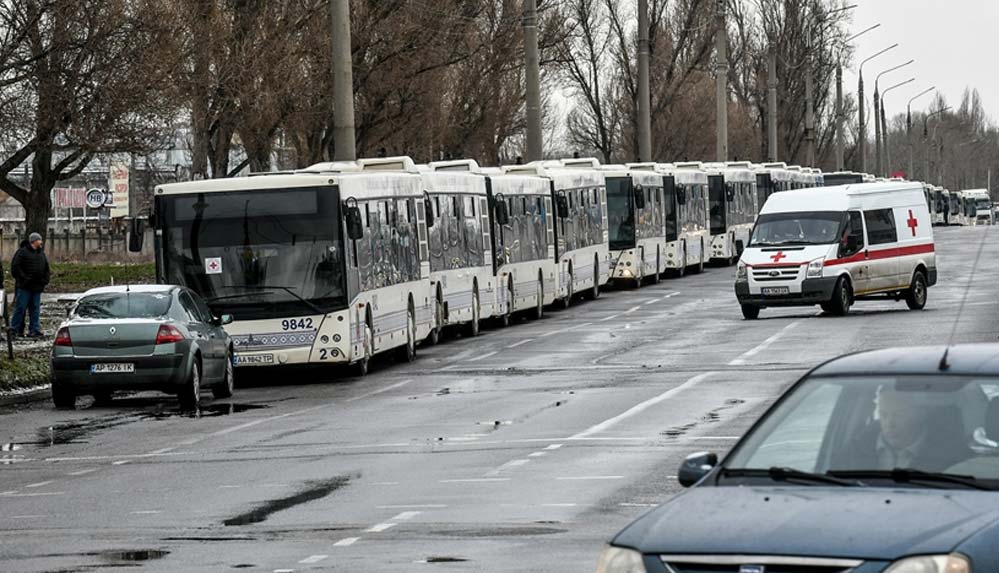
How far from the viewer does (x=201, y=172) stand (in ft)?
158

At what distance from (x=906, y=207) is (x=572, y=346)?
935cm

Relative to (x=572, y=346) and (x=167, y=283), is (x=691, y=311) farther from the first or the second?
(x=167, y=283)

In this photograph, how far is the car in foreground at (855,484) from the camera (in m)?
7.45

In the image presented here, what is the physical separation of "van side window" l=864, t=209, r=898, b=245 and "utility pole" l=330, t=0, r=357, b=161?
31.9ft

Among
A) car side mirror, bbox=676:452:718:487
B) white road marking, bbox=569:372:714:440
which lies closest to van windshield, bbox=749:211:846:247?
white road marking, bbox=569:372:714:440

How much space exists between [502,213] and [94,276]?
19629 millimetres

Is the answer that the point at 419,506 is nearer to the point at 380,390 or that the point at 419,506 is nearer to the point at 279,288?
the point at 380,390

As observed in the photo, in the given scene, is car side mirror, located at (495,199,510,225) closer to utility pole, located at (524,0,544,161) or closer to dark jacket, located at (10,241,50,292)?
utility pole, located at (524,0,544,161)

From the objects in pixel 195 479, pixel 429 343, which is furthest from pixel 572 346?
pixel 195 479

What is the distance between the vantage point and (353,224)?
101ft

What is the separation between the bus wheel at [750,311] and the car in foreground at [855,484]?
101 feet

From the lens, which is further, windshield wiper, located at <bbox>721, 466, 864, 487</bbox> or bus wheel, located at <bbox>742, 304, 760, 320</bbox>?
bus wheel, located at <bbox>742, 304, 760, 320</bbox>

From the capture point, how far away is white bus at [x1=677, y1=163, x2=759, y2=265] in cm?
7106

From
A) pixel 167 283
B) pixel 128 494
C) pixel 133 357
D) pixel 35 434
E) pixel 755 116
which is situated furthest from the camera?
pixel 755 116
